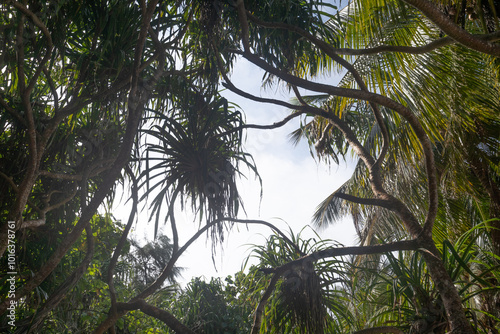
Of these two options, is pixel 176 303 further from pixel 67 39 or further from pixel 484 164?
pixel 484 164

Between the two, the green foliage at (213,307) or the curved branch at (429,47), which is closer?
the curved branch at (429,47)

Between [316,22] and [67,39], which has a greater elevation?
[316,22]

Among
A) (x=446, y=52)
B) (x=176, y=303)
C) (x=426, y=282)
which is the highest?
(x=446, y=52)

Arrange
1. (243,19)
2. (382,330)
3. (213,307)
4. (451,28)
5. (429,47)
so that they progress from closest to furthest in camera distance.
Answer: (451,28) < (429,47) < (382,330) < (243,19) < (213,307)

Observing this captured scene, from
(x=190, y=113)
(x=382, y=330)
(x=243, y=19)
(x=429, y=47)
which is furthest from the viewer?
(x=190, y=113)

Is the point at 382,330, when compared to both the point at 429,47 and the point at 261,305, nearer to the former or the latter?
the point at 261,305

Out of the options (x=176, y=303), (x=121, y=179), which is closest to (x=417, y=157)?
(x=121, y=179)

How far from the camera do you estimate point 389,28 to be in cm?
289

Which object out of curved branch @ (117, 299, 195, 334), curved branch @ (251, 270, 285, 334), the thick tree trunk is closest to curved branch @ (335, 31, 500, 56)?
the thick tree trunk

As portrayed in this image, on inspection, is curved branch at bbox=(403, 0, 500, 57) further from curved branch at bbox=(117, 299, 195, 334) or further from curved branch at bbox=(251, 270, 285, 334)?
curved branch at bbox=(117, 299, 195, 334)

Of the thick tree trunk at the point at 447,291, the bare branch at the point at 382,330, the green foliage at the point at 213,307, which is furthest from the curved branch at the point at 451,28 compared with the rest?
the green foliage at the point at 213,307

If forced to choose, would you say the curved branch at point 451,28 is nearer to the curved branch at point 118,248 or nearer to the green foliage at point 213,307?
the curved branch at point 118,248

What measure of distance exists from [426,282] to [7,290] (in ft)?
8.01

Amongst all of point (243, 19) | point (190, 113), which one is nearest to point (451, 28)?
point (243, 19)
